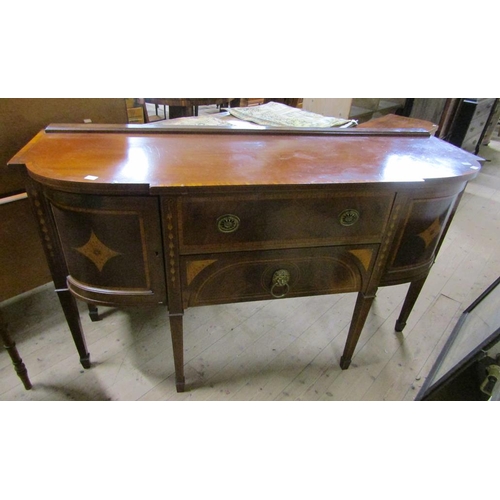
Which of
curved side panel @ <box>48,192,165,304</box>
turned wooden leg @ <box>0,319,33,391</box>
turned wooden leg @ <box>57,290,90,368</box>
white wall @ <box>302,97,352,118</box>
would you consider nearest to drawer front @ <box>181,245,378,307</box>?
curved side panel @ <box>48,192,165,304</box>

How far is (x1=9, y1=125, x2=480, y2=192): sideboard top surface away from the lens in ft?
2.73

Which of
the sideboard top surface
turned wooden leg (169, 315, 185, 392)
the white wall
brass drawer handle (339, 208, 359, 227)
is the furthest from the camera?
the white wall

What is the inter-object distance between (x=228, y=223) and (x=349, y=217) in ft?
1.10

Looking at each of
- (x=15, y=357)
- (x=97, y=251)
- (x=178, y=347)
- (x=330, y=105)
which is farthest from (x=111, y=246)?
(x=330, y=105)

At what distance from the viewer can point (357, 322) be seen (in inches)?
48.6

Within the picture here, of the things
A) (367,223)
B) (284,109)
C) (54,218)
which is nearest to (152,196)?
(54,218)

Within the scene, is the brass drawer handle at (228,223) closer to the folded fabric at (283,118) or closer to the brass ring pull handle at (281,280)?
the brass ring pull handle at (281,280)

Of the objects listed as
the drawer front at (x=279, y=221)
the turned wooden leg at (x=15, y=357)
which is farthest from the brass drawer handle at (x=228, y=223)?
the turned wooden leg at (x=15, y=357)

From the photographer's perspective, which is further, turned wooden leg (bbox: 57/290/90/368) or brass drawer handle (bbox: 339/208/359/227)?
turned wooden leg (bbox: 57/290/90/368)

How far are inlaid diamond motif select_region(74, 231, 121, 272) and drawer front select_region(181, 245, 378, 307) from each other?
20cm

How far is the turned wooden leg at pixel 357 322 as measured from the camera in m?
1.17

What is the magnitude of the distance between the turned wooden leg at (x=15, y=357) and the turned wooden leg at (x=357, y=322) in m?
1.15

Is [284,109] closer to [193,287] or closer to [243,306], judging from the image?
[243,306]

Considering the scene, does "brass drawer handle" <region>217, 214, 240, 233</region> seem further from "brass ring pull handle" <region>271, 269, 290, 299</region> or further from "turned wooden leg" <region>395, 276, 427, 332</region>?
"turned wooden leg" <region>395, 276, 427, 332</region>
